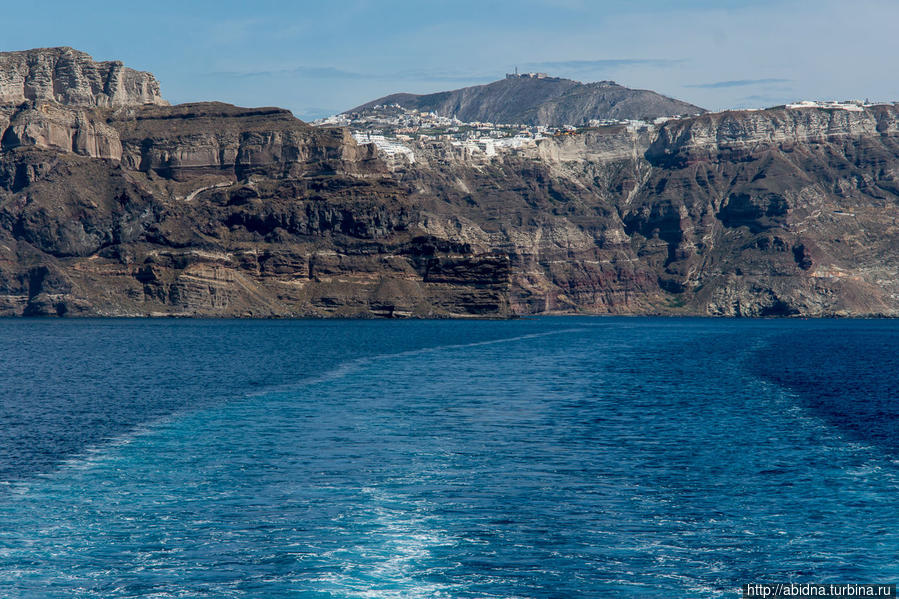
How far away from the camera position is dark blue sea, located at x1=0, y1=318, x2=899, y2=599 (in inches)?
1137

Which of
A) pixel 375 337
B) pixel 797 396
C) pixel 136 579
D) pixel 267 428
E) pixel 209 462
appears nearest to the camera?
pixel 136 579

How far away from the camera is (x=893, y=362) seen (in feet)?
423

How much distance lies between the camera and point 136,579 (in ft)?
91.9

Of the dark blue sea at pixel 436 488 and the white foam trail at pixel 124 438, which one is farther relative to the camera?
the white foam trail at pixel 124 438

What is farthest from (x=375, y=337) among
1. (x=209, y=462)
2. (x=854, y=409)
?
(x=209, y=462)

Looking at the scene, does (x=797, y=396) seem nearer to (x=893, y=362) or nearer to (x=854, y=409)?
(x=854, y=409)

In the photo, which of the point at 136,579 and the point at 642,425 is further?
the point at 642,425

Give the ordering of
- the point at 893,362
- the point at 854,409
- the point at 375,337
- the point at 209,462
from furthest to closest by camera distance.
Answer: the point at 375,337
the point at 893,362
the point at 854,409
the point at 209,462

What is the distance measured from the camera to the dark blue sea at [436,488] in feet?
94.8

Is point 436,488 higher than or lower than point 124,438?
higher

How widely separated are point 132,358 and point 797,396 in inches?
2981

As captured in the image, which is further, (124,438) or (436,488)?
(124,438)

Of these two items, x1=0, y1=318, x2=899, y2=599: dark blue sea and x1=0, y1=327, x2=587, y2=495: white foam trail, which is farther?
x1=0, y1=327, x2=587, y2=495: white foam trail

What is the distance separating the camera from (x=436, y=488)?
4044cm
